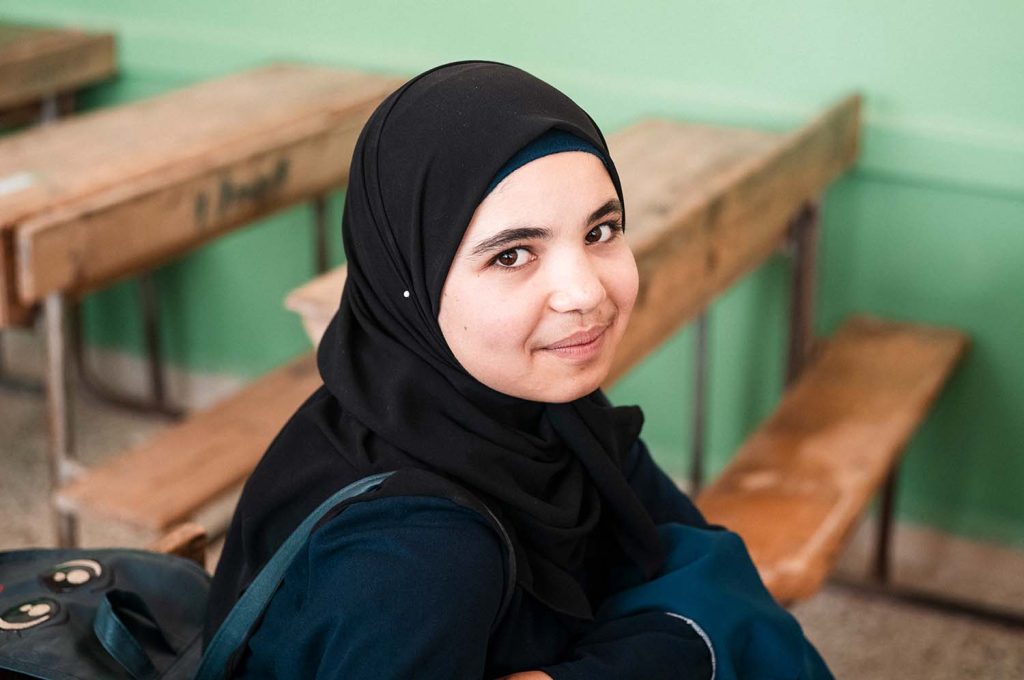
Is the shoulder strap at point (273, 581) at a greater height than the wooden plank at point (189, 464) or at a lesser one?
greater

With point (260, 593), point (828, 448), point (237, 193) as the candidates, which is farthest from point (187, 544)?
point (828, 448)

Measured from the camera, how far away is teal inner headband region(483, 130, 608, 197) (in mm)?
1154

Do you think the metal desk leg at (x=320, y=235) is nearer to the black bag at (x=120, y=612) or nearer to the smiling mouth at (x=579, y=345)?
the black bag at (x=120, y=612)

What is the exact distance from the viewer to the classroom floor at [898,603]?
2.80 m

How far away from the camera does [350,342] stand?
1274 mm

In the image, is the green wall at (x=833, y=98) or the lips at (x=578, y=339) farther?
the green wall at (x=833, y=98)

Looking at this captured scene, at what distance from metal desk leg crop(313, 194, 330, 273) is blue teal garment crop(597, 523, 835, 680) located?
2.24 m

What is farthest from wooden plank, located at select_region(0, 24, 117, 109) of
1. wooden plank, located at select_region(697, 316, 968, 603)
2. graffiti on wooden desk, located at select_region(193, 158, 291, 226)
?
wooden plank, located at select_region(697, 316, 968, 603)

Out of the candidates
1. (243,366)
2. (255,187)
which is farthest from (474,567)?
(243,366)

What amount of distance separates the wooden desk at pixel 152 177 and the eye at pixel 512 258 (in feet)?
4.11

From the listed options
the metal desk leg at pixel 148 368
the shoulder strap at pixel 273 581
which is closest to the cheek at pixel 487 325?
the shoulder strap at pixel 273 581

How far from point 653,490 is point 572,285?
419 mm

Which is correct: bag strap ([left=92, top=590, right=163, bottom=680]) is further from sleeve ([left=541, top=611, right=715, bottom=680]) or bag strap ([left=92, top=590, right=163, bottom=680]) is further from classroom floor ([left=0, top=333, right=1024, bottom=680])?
classroom floor ([left=0, top=333, right=1024, bottom=680])

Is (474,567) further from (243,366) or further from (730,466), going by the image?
(243,366)
